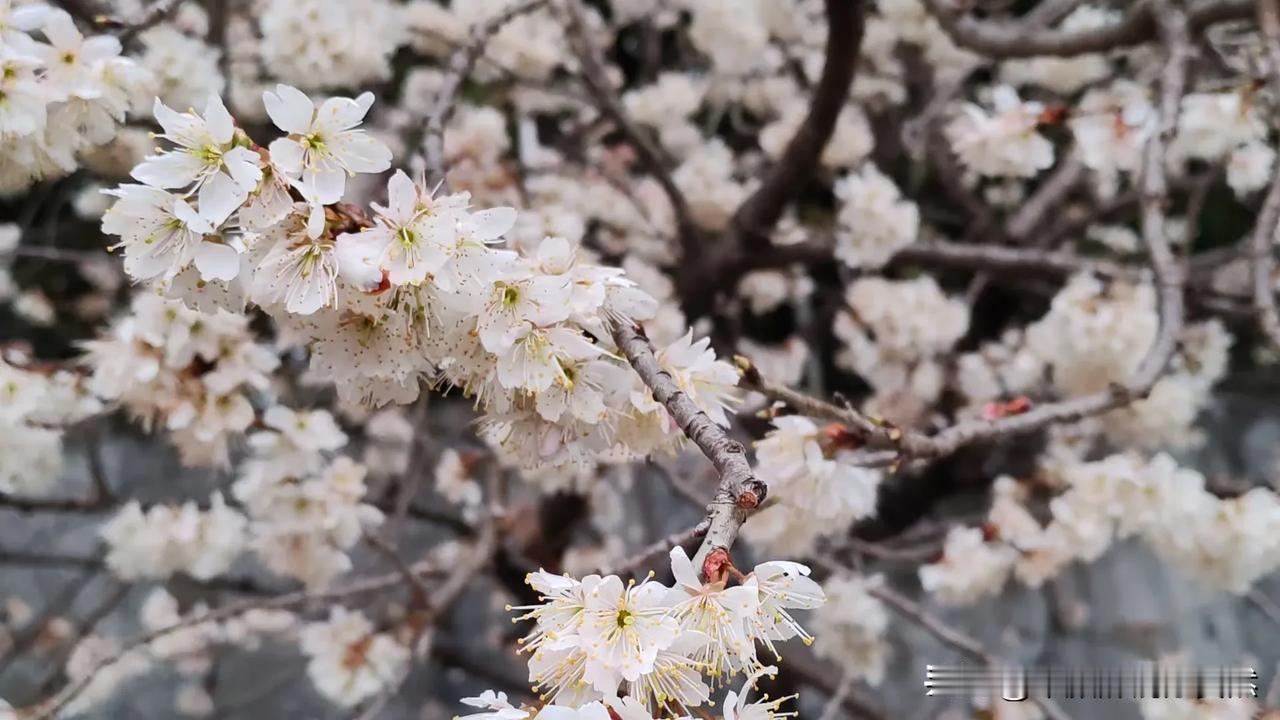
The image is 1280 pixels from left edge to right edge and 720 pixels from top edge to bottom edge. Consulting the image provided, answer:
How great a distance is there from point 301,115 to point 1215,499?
101cm

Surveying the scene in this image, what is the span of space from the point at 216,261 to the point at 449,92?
46 centimetres

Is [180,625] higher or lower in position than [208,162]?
lower

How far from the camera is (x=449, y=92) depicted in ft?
2.90

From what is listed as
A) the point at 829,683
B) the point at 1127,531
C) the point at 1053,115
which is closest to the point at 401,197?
the point at 1053,115

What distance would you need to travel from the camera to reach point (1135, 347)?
1.21 meters

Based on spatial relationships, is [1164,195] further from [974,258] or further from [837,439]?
[837,439]

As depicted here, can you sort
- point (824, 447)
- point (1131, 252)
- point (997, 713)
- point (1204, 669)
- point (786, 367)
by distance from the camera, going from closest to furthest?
1. point (824, 447)
2. point (1204, 669)
3. point (997, 713)
4. point (786, 367)
5. point (1131, 252)

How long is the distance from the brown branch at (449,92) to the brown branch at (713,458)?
23cm

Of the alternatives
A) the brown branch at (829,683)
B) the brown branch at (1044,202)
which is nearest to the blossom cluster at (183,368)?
the brown branch at (829,683)

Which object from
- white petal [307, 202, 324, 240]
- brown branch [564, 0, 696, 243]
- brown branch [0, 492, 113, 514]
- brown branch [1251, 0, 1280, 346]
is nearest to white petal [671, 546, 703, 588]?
white petal [307, 202, 324, 240]

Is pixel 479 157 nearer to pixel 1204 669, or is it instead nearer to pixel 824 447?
pixel 824 447

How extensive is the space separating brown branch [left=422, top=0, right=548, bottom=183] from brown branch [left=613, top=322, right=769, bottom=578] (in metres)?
0.23

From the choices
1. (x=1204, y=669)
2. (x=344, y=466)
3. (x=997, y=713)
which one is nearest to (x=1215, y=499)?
(x=1204, y=669)

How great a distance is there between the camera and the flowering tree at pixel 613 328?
49cm
